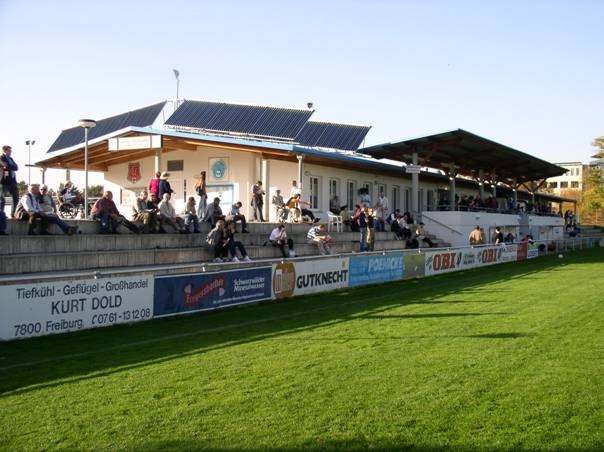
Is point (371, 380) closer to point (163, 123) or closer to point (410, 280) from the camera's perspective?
point (410, 280)

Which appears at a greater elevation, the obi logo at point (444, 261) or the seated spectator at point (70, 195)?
the seated spectator at point (70, 195)

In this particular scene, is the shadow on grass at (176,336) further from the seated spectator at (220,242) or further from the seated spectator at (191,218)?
the seated spectator at (191,218)

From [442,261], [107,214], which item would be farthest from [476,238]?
[107,214]

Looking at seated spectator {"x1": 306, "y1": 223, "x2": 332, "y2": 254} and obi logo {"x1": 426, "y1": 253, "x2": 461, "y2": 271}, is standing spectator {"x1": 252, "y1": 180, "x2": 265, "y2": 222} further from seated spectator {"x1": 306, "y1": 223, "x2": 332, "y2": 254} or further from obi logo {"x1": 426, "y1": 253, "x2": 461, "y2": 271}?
obi logo {"x1": 426, "y1": 253, "x2": 461, "y2": 271}

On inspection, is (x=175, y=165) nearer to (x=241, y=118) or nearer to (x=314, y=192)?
(x=241, y=118)

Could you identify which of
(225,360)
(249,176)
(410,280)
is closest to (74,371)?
(225,360)

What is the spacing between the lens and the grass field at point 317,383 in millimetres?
5965

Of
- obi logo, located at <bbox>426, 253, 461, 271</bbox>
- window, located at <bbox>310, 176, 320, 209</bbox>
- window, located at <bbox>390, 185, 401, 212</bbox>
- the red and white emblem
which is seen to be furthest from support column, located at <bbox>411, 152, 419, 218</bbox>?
the red and white emblem

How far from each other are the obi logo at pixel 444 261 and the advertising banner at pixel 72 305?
1437cm

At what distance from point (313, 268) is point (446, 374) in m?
10.3

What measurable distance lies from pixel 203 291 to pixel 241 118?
59.2 ft

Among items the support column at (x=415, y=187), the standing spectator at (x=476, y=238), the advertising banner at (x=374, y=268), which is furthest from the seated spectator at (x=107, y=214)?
the support column at (x=415, y=187)

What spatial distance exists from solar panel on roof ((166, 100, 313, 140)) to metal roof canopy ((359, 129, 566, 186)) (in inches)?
190

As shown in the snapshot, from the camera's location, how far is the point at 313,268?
18578 mm
